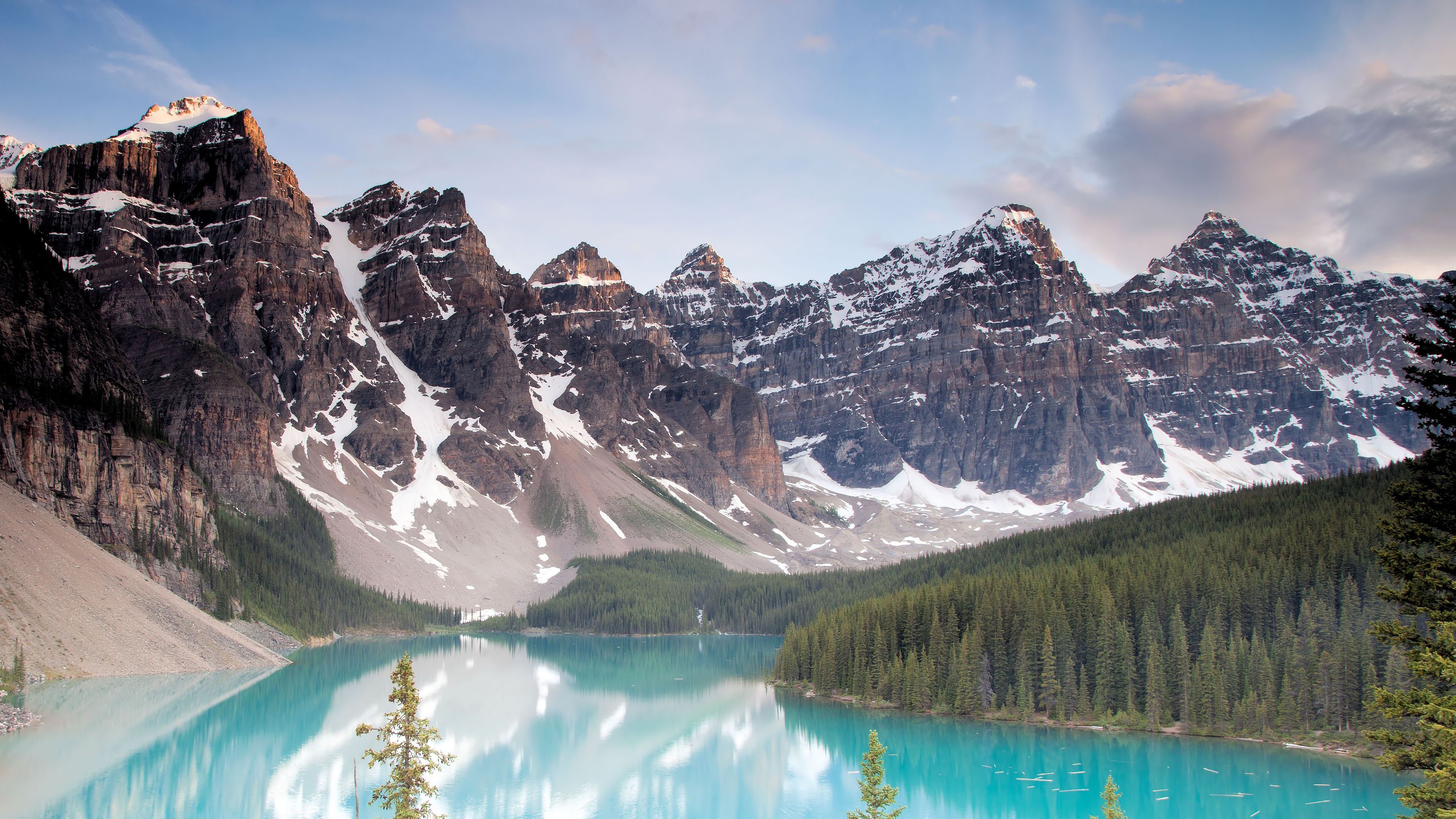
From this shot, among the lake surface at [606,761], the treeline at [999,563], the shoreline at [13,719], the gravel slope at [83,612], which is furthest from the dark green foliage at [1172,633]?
the shoreline at [13,719]

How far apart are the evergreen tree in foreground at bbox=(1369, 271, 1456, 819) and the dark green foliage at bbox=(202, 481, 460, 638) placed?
9912 centimetres

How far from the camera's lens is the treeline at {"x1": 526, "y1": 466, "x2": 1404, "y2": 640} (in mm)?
74062

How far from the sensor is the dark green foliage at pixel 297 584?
113750 millimetres

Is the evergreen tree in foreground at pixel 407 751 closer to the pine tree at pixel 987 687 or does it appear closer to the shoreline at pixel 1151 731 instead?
the shoreline at pixel 1151 731

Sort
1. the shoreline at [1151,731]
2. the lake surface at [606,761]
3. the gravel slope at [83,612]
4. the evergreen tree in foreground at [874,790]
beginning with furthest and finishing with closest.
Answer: the gravel slope at [83,612] < the shoreline at [1151,731] < the lake surface at [606,761] < the evergreen tree in foreground at [874,790]

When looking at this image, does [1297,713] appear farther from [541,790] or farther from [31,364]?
[31,364]

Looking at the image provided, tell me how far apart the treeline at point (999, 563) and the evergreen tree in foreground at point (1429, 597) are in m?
29.9

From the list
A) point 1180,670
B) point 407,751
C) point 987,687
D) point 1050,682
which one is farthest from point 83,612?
point 1180,670

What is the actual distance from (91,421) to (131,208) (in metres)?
118

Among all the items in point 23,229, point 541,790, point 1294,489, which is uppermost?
point 23,229

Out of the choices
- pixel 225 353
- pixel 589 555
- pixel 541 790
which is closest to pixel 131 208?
pixel 225 353

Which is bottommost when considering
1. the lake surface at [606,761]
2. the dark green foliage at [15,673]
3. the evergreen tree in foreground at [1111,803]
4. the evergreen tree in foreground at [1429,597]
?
the lake surface at [606,761]

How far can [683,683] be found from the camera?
317ft

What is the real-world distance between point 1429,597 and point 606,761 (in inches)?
1834
